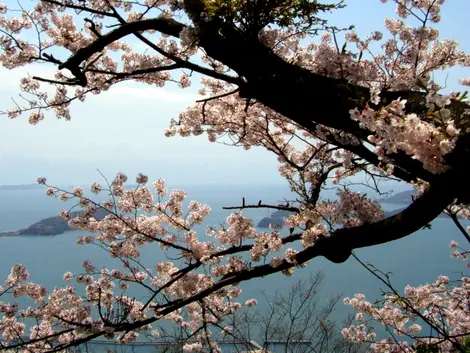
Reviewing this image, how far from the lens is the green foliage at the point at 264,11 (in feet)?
6.69

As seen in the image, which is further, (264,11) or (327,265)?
(327,265)

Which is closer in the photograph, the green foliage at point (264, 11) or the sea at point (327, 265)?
the green foliage at point (264, 11)

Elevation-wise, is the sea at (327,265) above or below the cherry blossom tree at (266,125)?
above

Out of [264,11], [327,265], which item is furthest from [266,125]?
[327,265]

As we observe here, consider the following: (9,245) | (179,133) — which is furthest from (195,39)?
(9,245)

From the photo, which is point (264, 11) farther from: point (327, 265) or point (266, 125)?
point (327, 265)

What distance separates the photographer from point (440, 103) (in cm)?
106

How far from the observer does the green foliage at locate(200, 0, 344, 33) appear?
2039 millimetres

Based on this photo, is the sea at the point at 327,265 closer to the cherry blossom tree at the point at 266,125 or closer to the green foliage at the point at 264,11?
the cherry blossom tree at the point at 266,125

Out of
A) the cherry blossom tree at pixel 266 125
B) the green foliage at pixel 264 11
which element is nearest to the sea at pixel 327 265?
the cherry blossom tree at pixel 266 125

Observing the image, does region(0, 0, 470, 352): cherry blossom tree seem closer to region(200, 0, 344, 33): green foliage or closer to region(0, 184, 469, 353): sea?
region(200, 0, 344, 33): green foliage

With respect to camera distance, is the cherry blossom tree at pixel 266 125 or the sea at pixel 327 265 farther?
the sea at pixel 327 265

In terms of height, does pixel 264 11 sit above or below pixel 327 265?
below

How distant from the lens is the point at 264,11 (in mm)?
2121
